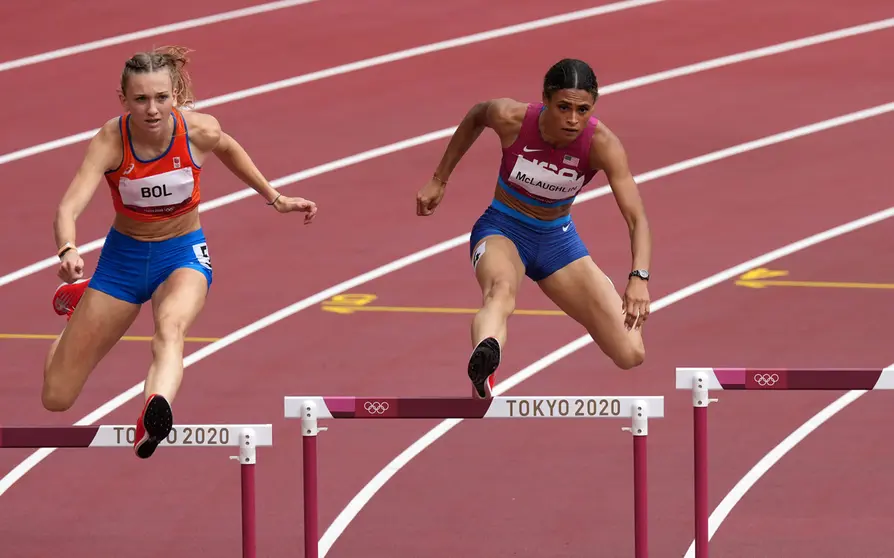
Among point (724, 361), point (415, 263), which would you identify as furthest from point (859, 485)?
point (415, 263)

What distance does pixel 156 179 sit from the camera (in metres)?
7.92

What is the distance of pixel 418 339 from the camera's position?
12914mm

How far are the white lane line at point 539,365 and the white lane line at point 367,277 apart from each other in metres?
1.63

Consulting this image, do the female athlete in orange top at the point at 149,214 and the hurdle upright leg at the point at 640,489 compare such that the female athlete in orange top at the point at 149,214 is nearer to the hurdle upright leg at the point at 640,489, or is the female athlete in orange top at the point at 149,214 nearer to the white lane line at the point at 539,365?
the hurdle upright leg at the point at 640,489

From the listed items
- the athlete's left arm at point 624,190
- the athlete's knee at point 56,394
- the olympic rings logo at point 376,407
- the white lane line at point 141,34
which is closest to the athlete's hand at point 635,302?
the athlete's left arm at point 624,190

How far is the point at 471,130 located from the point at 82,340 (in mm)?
2086

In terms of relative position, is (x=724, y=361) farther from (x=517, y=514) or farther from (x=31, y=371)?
(x=31, y=371)

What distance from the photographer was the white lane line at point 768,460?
10305 millimetres

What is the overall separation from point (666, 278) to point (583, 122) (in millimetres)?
5922

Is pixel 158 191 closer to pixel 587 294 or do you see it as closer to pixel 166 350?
pixel 166 350

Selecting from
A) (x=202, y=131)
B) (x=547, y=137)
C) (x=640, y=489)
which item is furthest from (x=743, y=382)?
(x=202, y=131)

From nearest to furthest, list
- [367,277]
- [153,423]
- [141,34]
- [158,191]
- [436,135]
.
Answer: [153,423] < [158,191] < [367,277] < [436,135] < [141,34]

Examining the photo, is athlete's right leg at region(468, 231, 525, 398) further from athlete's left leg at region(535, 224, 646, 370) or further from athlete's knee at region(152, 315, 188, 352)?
athlete's knee at region(152, 315, 188, 352)

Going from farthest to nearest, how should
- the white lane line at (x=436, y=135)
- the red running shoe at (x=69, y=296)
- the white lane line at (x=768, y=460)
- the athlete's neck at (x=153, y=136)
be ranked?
the white lane line at (x=436, y=135) → the white lane line at (x=768, y=460) → the red running shoe at (x=69, y=296) → the athlete's neck at (x=153, y=136)
